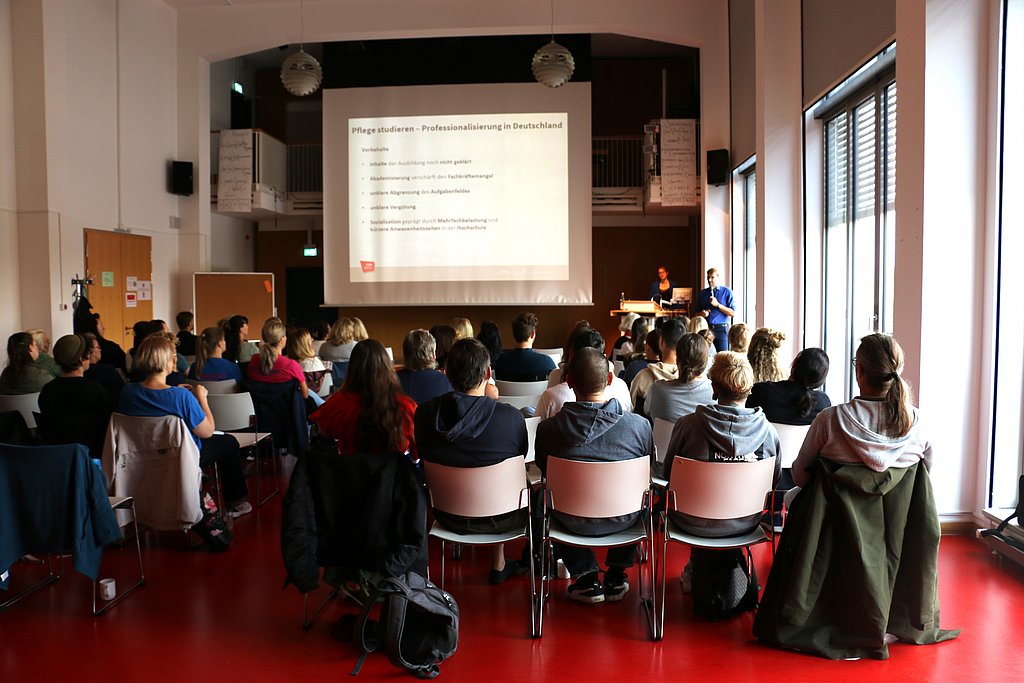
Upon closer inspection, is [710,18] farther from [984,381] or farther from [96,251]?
[96,251]

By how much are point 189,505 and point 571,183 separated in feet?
27.0

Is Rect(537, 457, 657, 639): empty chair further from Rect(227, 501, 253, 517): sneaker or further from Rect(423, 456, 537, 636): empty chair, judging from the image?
Rect(227, 501, 253, 517): sneaker

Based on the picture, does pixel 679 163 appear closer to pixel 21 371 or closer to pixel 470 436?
pixel 21 371

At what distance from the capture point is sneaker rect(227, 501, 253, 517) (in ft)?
15.7

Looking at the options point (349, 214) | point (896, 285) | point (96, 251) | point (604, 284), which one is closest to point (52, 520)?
point (896, 285)

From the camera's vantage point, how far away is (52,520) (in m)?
3.15

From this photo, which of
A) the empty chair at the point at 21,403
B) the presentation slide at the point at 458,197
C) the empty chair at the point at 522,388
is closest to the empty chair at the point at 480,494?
the empty chair at the point at 522,388

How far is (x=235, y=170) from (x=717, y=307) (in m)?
7.67

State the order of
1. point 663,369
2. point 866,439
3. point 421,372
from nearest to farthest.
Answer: point 866,439, point 421,372, point 663,369

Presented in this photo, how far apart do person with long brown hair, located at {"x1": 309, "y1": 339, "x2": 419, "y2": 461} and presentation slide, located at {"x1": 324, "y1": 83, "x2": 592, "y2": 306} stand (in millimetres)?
7840

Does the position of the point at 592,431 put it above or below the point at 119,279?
below

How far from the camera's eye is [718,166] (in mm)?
9945

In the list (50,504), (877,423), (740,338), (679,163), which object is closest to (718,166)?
(679,163)

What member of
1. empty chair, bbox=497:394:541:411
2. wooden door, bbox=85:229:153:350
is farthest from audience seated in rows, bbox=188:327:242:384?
wooden door, bbox=85:229:153:350
